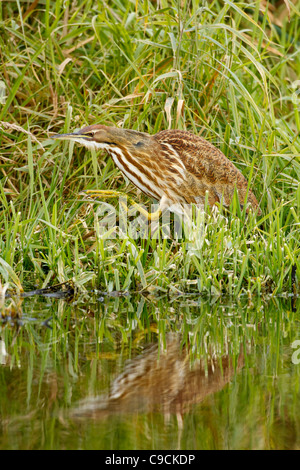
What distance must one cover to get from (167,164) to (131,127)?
596 millimetres

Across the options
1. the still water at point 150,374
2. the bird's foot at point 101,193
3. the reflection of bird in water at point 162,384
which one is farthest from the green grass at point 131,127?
the reflection of bird in water at point 162,384

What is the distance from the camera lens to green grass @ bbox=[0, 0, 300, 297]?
3615 millimetres

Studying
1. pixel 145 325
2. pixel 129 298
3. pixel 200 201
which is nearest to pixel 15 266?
pixel 129 298

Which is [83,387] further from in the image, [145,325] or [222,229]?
[222,229]

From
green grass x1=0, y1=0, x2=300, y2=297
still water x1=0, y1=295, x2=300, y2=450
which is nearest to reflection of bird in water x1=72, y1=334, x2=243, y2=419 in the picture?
still water x1=0, y1=295, x2=300, y2=450

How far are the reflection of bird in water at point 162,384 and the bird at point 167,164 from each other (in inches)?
59.3

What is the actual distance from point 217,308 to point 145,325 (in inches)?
15.6

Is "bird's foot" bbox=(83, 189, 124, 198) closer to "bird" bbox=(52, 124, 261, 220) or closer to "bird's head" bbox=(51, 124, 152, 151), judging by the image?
"bird" bbox=(52, 124, 261, 220)

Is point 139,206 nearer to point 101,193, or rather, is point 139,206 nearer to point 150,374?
point 101,193

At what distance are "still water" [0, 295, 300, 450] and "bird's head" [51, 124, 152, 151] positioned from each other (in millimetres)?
984

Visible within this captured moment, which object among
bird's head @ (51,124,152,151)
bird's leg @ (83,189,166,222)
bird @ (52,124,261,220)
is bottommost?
bird's leg @ (83,189,166,222)

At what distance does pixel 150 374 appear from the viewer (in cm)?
257

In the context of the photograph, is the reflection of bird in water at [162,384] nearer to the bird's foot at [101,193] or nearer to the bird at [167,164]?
the bird's foot at [101,193]

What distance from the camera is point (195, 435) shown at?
2.09m
